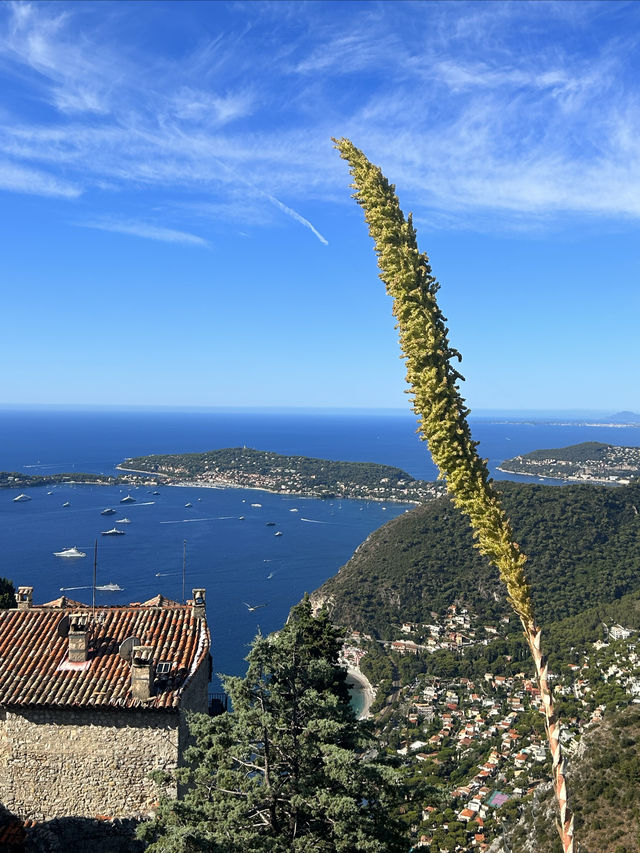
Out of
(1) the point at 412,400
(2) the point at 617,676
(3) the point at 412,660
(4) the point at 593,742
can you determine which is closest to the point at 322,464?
(3) the point at 412,660

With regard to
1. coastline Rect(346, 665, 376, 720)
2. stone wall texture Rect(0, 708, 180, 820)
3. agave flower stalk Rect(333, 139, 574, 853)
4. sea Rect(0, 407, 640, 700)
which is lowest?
coastline Rect(346, 665, 376, 720)

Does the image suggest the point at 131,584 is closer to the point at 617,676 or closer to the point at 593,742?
the point at 617,676

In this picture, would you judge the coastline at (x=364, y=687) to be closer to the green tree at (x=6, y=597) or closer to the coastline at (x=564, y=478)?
the green tree at (x=6, y=597)

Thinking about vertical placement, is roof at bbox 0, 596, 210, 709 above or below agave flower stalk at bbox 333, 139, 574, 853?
below

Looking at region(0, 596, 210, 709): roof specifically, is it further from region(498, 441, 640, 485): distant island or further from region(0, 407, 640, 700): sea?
region(498, 441, 640, 485): distant island

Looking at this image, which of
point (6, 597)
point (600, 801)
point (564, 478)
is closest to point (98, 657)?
point (6, 597)

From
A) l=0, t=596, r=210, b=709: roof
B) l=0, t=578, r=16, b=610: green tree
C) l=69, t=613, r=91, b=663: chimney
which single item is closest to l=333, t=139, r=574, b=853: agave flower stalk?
l=0, t=596, r=210, b=709: roof

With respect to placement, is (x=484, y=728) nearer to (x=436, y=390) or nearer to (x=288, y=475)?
(x=436, y=390)
